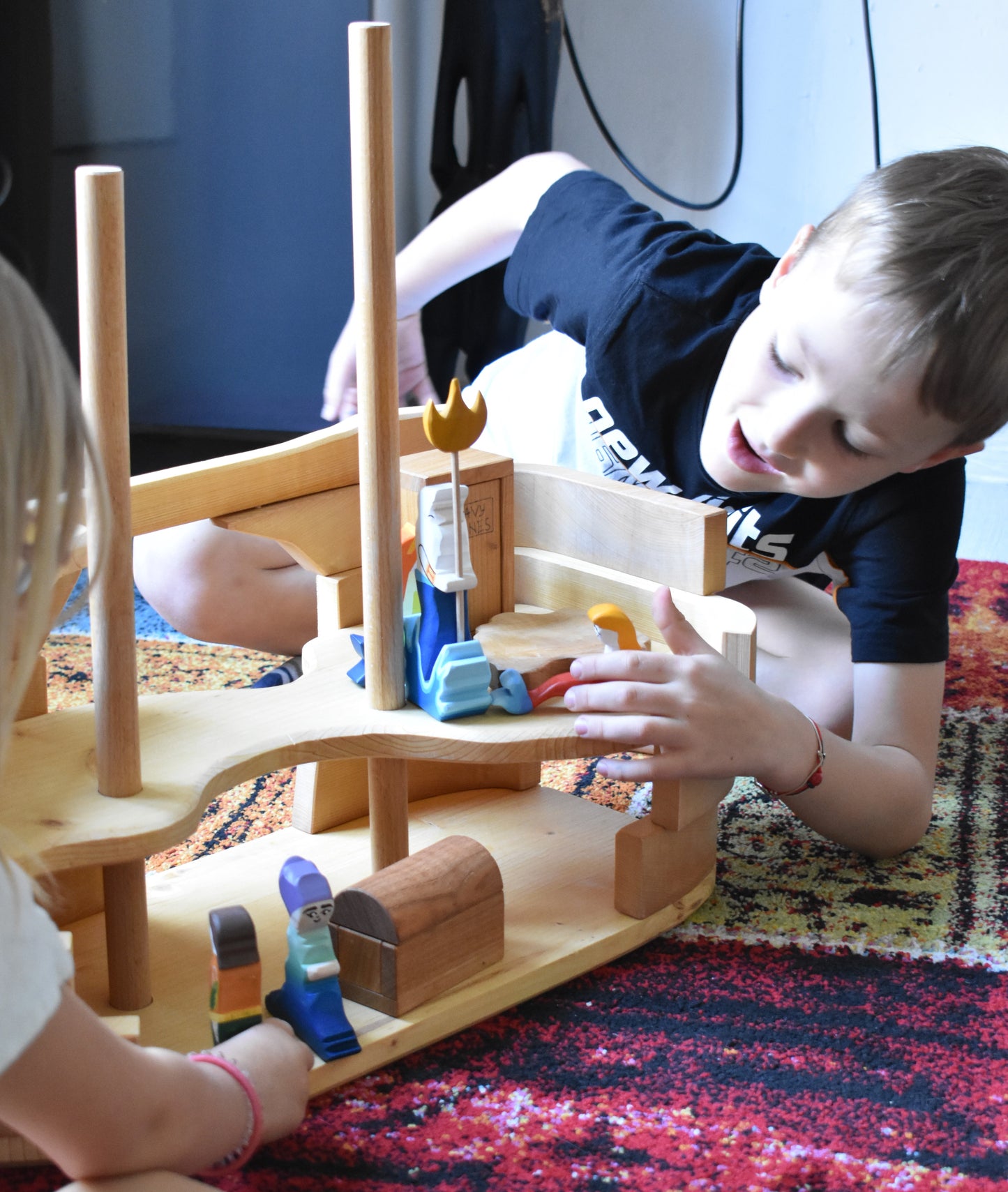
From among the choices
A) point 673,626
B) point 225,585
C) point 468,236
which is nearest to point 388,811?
point 673,626

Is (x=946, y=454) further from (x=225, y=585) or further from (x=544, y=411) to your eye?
(x=225, y=585)

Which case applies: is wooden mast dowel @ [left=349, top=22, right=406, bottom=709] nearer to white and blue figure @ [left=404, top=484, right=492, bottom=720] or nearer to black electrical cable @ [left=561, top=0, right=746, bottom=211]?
white and blue figure @ [left=404, top=484, right=492, bottom=720]

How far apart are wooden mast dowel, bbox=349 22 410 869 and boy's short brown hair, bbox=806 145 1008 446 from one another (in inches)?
10.8

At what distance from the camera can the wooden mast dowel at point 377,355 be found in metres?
0.60

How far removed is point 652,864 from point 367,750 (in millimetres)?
182

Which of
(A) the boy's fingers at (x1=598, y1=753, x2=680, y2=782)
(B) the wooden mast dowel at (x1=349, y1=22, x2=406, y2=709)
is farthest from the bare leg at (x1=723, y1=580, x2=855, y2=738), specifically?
(B) the wooden mast dowel at (x1=349, y1=22, x2=406, y2=709)

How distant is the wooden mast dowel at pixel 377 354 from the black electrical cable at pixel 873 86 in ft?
3.55

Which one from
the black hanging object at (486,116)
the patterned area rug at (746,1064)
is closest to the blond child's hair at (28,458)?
the patterned area rug at (746,1064)

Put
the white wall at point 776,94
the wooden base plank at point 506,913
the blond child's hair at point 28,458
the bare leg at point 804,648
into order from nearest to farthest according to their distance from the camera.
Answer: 1. the blond child's hair at point 28,458
2. the wooden base plank at point 506,913
3. the bare leg at point 804,648
4. the white wall at point 776,94

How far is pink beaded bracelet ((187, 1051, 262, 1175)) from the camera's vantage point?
0.55m

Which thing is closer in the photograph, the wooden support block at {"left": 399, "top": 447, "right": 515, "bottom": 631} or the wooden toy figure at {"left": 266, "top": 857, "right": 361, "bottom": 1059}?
the wooden toy figure at {"left": 266, "top": 857, "right": 361, "bottom": 1059}

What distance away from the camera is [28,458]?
45cm

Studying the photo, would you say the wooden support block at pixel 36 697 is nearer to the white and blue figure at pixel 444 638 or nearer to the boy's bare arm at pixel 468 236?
→ the white and blue figure at pixel 444 638

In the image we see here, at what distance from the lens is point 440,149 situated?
5.39ft
